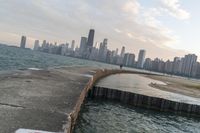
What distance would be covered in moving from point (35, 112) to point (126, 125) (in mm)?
7796

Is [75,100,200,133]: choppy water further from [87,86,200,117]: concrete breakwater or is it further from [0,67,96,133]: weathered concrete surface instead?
[87,86,200,117]: concrete breakwater

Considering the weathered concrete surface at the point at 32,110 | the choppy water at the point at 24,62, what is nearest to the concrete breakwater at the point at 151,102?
the weathered concrete surface at the point at 32,110

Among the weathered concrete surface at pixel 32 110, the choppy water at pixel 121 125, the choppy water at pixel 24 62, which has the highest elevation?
the weathered concrete surface at pixel 32 110

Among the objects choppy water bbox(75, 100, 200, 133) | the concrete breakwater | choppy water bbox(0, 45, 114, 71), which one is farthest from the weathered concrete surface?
choppy water bbox(0, 45, 114, 71)

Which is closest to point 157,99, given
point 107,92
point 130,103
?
point 130,103

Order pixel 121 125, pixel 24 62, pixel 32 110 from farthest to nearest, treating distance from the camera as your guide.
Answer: pixel 24 62
pixel 121 125
pixel 32 110

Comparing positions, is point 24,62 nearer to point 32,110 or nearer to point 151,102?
point 151,102

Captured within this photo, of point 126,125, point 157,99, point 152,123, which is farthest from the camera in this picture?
point 157,99

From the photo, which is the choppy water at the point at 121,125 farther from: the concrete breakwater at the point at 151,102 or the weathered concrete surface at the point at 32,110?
the concrete breakwater at the point at 151,102

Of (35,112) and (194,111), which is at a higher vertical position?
(35,112)

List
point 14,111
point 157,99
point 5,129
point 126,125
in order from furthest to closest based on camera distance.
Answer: point 157,99, point 126,125, point 14,111, point 5,129

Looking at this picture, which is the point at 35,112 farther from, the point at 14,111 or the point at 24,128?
the point at 24,128

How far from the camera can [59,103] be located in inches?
334

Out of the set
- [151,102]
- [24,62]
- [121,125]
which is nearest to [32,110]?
[121,125]
